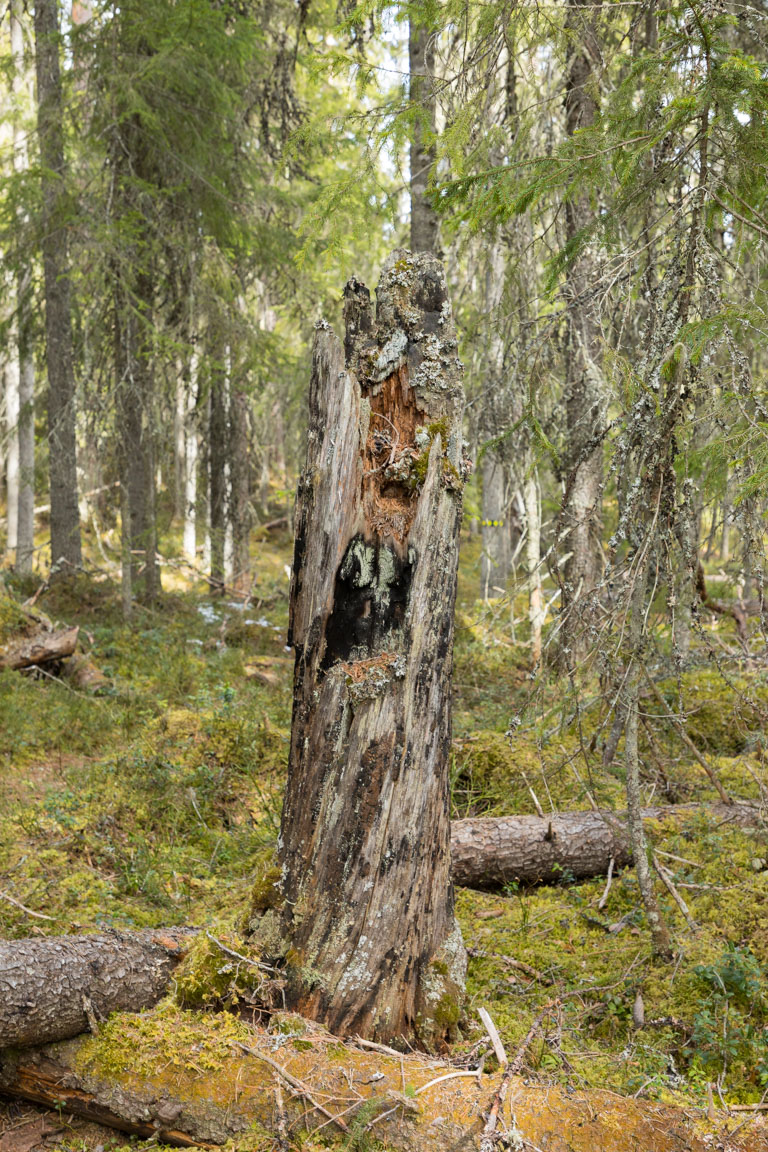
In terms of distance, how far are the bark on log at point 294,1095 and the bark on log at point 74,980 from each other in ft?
0.36

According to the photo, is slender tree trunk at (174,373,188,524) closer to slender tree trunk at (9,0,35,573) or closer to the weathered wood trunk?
slender tree trunk at (9,0,35,573)

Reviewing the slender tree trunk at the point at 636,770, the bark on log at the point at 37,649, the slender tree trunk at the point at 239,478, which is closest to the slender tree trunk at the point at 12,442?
the slender tree trunk at the point at 239,478

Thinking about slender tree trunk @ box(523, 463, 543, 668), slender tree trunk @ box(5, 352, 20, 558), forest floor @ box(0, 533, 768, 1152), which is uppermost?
slender tree trunk @ box(5, 352, 20, 558)

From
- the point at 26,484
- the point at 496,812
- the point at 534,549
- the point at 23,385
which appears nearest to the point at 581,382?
the point at 534,549

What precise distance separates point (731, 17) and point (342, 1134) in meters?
4.27

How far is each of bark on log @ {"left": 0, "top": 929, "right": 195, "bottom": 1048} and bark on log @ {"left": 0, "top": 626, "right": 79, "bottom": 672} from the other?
5.91 m

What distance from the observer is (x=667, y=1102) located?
2791 millimetres

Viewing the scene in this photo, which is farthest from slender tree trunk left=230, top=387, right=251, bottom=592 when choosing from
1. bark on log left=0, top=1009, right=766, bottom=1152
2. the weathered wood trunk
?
bark on log left=0, top=1009, right=766, bottom=1152

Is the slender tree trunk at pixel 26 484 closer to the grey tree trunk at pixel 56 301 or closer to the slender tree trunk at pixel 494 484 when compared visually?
the grey tree trunk at pixel 56 301

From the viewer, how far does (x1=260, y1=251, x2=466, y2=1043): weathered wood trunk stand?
10.1 feet

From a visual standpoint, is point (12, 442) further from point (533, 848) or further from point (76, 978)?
point (76, 978)

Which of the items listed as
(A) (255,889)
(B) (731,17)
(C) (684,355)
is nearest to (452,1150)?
(A) (255,889)

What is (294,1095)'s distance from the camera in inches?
108

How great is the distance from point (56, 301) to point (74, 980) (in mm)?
10306
